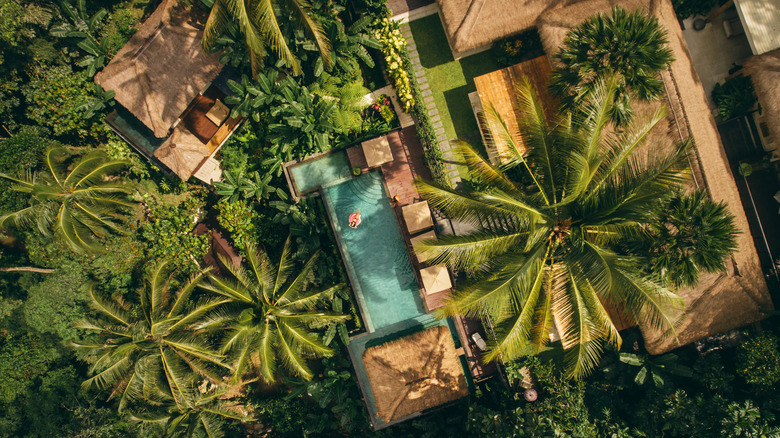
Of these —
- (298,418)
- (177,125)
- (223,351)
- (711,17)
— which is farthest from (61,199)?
(711,17)

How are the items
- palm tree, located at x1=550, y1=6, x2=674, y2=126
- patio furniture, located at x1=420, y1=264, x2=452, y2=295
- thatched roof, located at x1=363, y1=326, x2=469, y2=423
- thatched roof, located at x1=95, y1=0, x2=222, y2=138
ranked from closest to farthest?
palm tree, located at x1=550, y1=6, x2=674, y2=126
patio furniture, located at x1=420, y1=264, x2=452, y2=295
thatched roof, located at x1=363, y1=326, x2=469, y2=423
thatched roof, located at x1=95, y1=0, x2=222, y2=138

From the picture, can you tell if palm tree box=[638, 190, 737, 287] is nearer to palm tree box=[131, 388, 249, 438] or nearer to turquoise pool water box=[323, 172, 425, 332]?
turquoise pool water box=[323, 172, 425, 332]

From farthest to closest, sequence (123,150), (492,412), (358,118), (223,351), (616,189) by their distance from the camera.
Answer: (123,150), (358,118), (492,412), (223,351), (616,189)

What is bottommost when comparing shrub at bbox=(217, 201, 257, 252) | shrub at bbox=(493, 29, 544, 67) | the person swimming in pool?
the person swimming in pool

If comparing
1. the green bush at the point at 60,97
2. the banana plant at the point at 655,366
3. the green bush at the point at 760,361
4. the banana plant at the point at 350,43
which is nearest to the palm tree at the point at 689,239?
the banana plant at the point at 655,366

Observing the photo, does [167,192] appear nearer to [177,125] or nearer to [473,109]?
[177,125]

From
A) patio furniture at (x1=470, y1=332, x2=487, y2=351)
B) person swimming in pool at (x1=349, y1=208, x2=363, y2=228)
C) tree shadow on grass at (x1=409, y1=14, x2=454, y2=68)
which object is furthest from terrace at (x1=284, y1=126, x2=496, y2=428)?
tree shadow on grass at (x1=409, y1=14, x2=454, y2=68)

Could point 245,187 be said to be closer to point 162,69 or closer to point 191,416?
point 162,69
